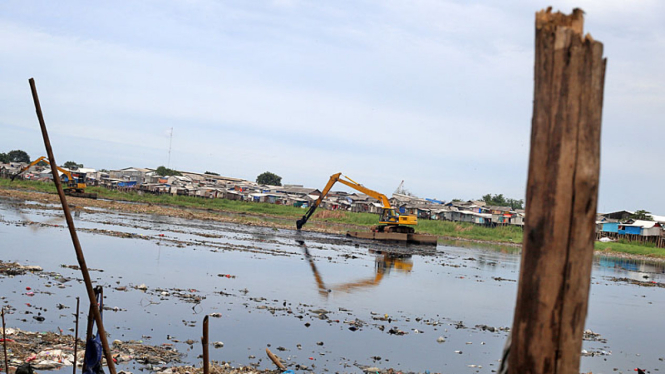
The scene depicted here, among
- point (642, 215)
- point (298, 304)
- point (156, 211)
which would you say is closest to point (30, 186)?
point (156, 211)

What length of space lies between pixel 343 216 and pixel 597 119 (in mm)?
67134

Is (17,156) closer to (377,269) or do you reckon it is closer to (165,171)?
(165,171)

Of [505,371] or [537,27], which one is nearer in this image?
[537,27]

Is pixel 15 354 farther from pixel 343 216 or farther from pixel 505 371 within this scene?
pixel 343 216

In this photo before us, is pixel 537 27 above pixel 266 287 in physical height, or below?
above

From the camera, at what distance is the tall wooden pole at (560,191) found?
236cm

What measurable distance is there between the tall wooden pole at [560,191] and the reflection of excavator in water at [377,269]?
13.3 metres

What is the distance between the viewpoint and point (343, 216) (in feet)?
228

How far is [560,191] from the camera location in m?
2.38

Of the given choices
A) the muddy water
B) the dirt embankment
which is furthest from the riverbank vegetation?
the muddy water

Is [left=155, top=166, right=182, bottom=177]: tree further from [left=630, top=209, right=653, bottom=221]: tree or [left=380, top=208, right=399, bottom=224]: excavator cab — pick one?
[left=380, top=208, right=399, bottom=224]: excavator cab

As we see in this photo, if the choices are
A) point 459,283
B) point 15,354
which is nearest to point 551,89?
point 15,354

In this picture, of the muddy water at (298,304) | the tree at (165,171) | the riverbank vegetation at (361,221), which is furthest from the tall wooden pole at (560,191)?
the tree at (165,171)

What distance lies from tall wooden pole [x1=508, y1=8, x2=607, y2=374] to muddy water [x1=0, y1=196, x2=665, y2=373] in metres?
6.17
